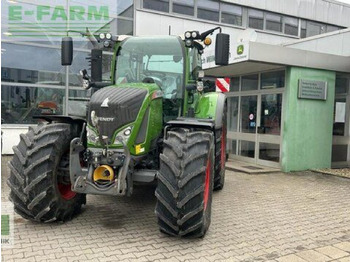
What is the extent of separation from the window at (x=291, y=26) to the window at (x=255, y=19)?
1558mm

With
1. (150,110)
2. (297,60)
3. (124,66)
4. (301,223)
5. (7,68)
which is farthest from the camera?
(7,68)

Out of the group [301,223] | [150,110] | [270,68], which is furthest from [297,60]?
[150,110]

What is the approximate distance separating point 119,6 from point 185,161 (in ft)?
31.2

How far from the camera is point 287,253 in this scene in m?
3.86

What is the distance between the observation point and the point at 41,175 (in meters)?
4.20

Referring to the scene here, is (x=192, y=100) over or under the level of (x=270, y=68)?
under

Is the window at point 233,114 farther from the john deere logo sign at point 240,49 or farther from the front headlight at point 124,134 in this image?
the front headlight at point 124,134

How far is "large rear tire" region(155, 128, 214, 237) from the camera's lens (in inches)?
152

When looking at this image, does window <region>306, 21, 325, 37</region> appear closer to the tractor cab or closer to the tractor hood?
the tractor cab

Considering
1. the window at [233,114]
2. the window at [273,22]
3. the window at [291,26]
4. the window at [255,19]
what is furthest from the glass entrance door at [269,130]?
the window at [291,26]

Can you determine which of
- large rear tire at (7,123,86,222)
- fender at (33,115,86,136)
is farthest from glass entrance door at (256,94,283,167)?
large rear tire at (7,123,86,222)

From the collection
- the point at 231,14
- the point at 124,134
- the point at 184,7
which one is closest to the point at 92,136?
the point at 124,134

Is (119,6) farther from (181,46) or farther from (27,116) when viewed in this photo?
(181,46)

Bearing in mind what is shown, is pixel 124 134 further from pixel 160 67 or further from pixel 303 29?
pixel 303 29
